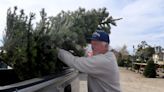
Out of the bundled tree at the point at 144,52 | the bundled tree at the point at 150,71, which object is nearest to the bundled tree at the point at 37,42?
the bundled tree at the point at 150,71

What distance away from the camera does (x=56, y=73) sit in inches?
162

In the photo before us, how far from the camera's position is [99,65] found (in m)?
4.04

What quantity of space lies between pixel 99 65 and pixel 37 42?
2.07 ft

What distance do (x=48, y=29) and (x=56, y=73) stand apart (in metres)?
0.42

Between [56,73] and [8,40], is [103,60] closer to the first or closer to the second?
[56,73]

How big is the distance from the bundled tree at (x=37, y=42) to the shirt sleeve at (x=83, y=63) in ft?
0.39

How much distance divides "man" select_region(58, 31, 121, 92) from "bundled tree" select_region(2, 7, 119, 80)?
0.55 feet

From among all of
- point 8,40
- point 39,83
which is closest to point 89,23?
point 8,40

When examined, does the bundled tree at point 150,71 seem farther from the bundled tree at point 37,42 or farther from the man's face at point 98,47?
the man's face at point 98,47

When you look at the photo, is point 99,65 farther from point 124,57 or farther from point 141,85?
point 124,57

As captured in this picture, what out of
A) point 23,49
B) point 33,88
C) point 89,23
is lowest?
point 33,88

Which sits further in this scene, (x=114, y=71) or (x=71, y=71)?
(x=71, y=71)

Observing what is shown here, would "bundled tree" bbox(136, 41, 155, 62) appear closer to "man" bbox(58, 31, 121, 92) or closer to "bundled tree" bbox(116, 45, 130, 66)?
"bundled tree" bbox(116, 45, 130, 66)

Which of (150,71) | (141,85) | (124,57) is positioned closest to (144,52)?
(124,57)
